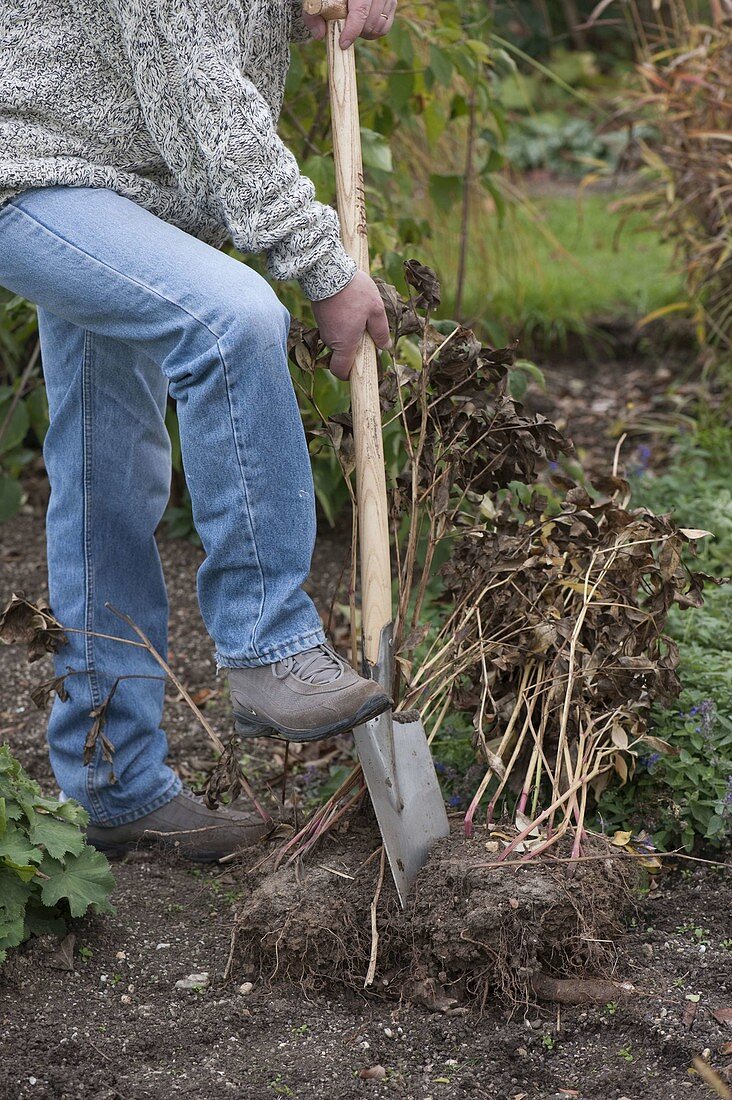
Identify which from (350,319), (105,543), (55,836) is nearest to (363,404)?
(350,319)

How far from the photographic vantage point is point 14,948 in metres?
1.95

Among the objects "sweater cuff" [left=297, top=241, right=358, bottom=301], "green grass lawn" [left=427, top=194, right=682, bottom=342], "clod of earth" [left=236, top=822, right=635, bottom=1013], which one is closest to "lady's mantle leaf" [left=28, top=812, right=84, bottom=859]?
"clod of earth" [left=236, top=822, right=635, bottom=1013]

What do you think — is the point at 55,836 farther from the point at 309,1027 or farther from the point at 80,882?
the point at 309,1027

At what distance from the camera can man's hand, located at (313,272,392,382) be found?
1907mm

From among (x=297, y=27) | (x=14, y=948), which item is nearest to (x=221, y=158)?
(x=297, y=27)

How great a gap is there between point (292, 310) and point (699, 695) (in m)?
1.24

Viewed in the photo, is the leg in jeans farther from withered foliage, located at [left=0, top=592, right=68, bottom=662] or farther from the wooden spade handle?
the wooden spade handle

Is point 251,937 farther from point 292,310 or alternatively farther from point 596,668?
point 292,310

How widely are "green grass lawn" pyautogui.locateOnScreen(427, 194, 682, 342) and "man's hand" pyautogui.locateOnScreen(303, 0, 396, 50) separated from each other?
1.66 meters

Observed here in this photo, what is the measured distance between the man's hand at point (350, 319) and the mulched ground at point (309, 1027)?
959 millimetres

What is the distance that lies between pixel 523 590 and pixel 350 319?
2.15 ft

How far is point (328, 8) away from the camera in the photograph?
1.97 metres

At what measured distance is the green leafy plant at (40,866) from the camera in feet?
6.18

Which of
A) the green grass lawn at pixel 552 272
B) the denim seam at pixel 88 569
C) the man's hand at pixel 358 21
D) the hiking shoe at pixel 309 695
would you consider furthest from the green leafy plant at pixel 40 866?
the green grass lawn at pixel 552 272
